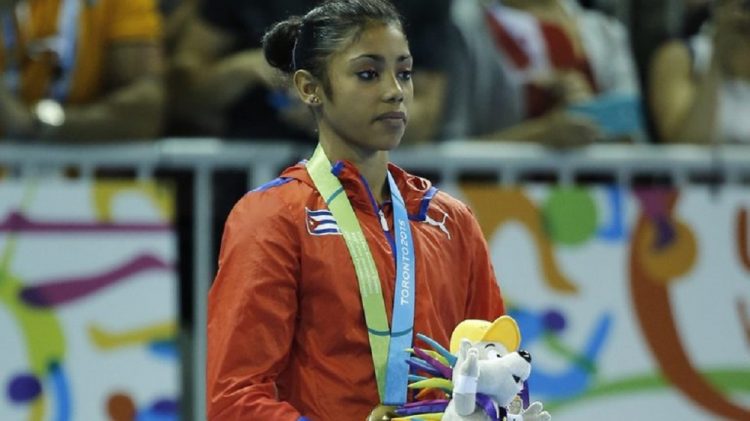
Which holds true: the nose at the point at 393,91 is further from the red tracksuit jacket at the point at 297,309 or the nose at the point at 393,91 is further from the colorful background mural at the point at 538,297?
the colorful background mural at the point at 538,297

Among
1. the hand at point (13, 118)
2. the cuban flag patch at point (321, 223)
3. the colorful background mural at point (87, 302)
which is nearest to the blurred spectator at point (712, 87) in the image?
the colorful background mural at point (87, 302)

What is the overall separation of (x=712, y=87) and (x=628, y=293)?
1.00 meters

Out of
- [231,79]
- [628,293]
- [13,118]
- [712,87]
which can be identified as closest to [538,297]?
Result: [628,293]

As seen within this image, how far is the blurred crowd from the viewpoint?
18.0 ft

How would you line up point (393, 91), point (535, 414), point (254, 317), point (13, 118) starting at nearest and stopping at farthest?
point (535, 414) → point (254, 317) → point (393, 91) → point (13, 118)

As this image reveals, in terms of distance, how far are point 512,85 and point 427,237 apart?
9.02ft

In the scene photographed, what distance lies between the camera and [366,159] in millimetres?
3549

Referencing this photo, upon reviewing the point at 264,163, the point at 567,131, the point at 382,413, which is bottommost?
the point at 382,413

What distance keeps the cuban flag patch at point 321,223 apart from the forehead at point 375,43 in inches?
13.8

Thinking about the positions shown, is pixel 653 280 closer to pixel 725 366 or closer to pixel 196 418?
pixel 725 366

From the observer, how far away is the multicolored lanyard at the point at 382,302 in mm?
3336

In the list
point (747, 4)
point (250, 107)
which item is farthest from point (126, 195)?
point (747, 4)

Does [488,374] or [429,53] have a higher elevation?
[429,53]

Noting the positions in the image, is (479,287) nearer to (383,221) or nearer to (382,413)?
A: (383,221)
